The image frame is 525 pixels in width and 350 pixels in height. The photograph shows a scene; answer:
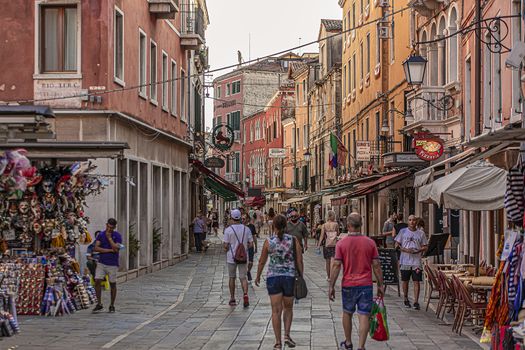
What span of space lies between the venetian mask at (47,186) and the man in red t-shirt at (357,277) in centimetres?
708

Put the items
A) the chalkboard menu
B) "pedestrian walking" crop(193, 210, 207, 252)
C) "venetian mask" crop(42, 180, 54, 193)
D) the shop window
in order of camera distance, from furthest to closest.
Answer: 1. "pedestrian walking" crop(193, 210, 207, 252)
2. the shop window
3. the chalkboard menu
4. "venetian mask" crop(42, 180, 54, 193)

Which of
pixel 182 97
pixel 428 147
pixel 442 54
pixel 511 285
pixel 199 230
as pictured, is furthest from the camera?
pixel 199 230

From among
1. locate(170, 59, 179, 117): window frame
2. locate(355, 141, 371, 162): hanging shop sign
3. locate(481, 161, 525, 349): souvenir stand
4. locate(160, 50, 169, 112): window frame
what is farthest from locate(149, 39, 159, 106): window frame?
locate(481, 161, 525, 349): souvenir stand

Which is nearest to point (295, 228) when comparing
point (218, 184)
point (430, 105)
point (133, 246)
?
point (133, 246)

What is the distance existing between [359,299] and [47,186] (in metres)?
7.55

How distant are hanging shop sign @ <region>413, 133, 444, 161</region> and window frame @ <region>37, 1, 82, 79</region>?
9095 millimetres

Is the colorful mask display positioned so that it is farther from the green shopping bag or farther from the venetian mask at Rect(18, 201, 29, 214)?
the green shopping bag

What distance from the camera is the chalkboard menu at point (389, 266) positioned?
22406mm

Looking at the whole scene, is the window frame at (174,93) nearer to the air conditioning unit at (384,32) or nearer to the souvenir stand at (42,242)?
the air conditioning unit at (384,32)

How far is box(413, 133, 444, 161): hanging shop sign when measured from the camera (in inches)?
1097

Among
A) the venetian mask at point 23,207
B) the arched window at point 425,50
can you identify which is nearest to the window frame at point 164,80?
the arched window at point 425,50

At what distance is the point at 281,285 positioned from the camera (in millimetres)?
13961

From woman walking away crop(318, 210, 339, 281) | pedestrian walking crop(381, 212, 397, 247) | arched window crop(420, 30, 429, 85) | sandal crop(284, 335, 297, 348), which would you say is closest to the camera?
sandal crop(284, 335, 297, 348)

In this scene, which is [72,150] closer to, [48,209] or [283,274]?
[48,209]
